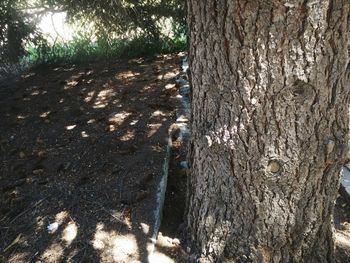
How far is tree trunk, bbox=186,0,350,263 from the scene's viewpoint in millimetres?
1651

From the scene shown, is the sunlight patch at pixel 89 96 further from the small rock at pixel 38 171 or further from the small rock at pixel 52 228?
the small rock at pixel 52 228

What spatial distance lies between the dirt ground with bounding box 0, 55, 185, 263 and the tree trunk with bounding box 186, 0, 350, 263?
0.62 meters

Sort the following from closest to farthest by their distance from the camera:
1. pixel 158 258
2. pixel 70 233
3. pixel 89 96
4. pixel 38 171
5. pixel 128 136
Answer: pixel 158 258
pixel 70 233
pixel 38 171
pixel 128 136
pixel 89 96

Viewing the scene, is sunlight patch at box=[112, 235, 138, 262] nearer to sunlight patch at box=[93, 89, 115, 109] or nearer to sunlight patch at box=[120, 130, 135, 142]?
sunlight patch at box=[120, 130, 135, 142]

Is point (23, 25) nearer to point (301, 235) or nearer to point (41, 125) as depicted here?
point (41, 125)

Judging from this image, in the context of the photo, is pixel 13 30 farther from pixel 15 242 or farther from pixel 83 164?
pixel 15 242

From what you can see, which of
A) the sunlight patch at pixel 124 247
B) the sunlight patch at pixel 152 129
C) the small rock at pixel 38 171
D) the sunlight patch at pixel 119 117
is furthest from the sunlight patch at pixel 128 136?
the sunlight patch at pixel 124 247

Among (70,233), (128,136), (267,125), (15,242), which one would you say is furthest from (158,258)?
(128,136)

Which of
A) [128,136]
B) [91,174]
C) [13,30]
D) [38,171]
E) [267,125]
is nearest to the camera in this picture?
[267,125]

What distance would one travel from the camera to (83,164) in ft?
11.2

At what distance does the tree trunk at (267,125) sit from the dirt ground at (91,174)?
48 cm

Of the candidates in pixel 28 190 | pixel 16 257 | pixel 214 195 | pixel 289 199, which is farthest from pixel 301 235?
pixel 28 190

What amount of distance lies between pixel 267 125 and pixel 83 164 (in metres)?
2.02

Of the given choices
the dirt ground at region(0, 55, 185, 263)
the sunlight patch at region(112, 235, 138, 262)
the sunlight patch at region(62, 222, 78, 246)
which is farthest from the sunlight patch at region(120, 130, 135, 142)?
the sunlight patch at region(112, 235, 138, 262)
